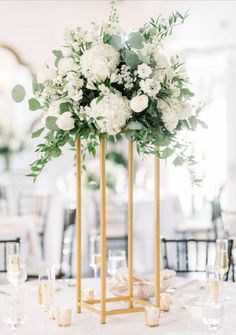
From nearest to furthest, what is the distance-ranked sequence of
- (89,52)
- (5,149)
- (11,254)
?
1. (89,52)
2. (11,254)
3. (5,149)

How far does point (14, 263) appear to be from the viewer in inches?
103

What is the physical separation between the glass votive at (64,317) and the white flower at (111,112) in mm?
628

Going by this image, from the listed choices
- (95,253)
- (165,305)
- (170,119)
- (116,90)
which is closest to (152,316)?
(165,305)

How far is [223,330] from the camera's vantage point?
7.85ft

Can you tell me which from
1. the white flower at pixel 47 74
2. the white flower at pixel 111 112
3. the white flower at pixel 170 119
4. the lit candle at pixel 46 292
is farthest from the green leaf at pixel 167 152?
the lit candle at pixel 46 292

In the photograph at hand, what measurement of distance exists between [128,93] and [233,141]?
6.67m

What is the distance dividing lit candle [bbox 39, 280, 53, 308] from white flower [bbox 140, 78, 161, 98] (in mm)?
713

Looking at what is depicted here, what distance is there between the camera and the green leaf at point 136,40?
2.35m

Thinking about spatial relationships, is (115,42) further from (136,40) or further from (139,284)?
(139,284)

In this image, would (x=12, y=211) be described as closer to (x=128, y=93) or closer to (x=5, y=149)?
(x=5, y=149)

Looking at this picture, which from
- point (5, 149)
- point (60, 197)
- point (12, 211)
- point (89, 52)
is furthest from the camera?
point (5, 149)

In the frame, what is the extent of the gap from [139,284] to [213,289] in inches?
23.4

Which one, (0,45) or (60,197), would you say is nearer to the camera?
(60,197)

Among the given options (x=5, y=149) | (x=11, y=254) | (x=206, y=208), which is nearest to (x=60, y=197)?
(x=5, y=149)
